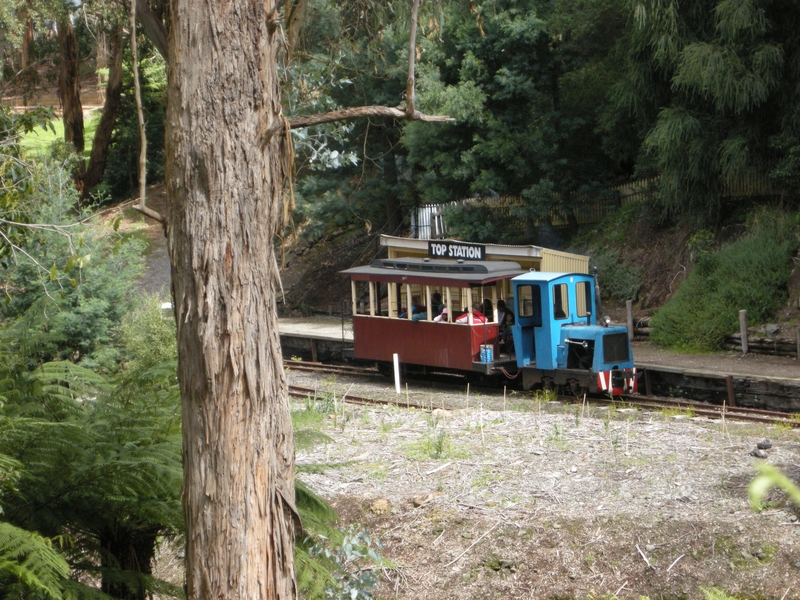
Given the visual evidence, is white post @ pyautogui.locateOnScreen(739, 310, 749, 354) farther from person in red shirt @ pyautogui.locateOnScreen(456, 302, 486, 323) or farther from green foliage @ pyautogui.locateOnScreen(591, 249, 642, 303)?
person in red shirt @ pyautogui.locateOnScreen(456, 302, 486, 323)

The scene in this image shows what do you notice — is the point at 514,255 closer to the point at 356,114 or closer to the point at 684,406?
the point at 684,406

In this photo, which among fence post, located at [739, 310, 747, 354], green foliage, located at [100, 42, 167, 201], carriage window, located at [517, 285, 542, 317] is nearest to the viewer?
carriage window, located at [517, 285, 542, 317]

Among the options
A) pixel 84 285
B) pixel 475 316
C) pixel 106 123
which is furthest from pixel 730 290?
pixel 106 123

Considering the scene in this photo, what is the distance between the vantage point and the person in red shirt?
1638 cm

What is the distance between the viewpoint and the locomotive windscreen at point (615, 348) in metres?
15.1

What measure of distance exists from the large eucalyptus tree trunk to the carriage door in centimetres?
1235

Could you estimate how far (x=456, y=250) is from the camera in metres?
18.2

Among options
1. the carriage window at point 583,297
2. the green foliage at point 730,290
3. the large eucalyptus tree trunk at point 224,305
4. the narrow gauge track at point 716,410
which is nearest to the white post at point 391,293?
the carriage window at point 583,297

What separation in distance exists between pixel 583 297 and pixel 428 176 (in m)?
11.5

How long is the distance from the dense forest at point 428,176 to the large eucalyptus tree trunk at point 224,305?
1.99 feet

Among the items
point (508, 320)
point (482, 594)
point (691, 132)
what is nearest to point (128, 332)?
point (508, 320)

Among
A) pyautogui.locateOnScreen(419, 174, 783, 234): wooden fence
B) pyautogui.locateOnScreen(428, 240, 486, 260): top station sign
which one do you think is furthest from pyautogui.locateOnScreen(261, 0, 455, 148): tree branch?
pyautogui.locateOnScreen(419, 174, 783, 234): wooden fence

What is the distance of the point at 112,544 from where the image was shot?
4.81 m

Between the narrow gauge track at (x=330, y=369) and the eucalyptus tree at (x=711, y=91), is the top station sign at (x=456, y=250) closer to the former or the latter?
the narrow gauge track at (x=330, y=369)
